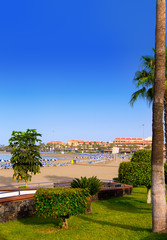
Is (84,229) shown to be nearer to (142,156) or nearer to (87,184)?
(87,184)

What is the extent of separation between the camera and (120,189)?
1734 centimetres

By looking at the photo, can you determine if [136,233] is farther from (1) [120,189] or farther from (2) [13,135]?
(2) [13,135]

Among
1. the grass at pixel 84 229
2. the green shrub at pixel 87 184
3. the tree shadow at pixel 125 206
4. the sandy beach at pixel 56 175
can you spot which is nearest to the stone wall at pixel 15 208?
the grass at pixel 84 229

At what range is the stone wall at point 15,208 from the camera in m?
10.3

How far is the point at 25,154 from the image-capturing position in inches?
736

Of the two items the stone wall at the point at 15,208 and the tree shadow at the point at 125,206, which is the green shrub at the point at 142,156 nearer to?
the tree shadow at the point at 125,206

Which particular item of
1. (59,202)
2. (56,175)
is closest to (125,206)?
(59,202)

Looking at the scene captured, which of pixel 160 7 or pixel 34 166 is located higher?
pixel 160 7

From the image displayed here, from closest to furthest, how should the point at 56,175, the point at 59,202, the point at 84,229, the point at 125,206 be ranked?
the point at 59,202, the point at 84,229, the point at 125,206, the point at 56,175

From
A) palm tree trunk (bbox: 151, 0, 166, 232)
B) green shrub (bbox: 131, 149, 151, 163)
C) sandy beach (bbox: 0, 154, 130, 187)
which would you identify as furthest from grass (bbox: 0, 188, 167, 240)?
sandy beach (bbox: 0, 154, 130, 187)

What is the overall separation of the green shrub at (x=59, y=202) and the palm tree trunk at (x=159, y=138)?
288 centimetres

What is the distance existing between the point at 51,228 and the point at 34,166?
9.91 m

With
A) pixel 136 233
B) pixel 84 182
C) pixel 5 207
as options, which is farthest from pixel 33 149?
pixel 136 233

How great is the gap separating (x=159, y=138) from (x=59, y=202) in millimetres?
4366
